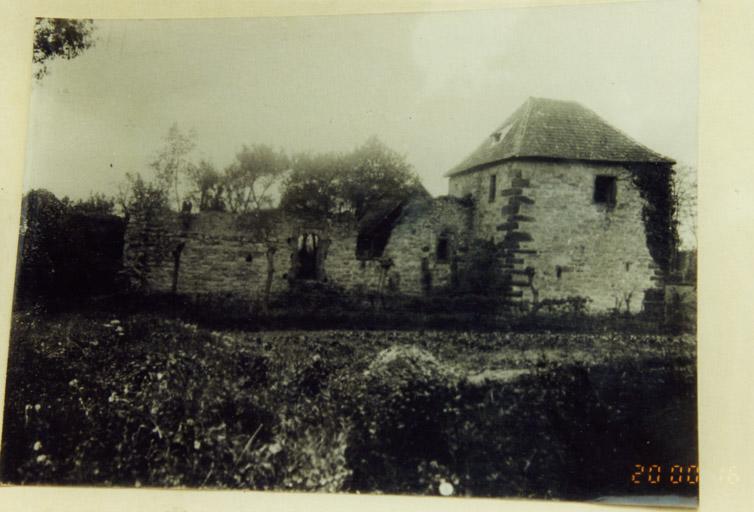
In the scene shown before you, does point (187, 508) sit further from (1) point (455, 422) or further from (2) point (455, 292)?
(2) point (455, 292)

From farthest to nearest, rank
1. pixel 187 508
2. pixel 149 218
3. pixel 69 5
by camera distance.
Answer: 1. pixel 149 218
2. pixel 69 5
3. pixel 187 508

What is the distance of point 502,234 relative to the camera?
5262 millimetres

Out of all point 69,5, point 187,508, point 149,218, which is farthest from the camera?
point 149,218

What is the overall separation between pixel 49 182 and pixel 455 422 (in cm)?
450

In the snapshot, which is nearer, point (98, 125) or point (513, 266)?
point (98, 125)

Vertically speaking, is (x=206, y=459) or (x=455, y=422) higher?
(x=455, y=422)

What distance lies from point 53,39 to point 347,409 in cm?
451

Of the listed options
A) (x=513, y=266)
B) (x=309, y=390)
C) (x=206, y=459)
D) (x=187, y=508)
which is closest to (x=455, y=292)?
(x=513, y=266)

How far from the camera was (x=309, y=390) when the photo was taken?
4316 millimetres

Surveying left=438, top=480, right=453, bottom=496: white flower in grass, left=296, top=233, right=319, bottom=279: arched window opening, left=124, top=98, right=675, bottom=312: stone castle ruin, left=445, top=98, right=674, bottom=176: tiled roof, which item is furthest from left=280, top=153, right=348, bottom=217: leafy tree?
left=438, top=480, right=453, bottom=496: white flower in grass


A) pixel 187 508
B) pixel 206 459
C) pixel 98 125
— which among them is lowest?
pixel 187 508
